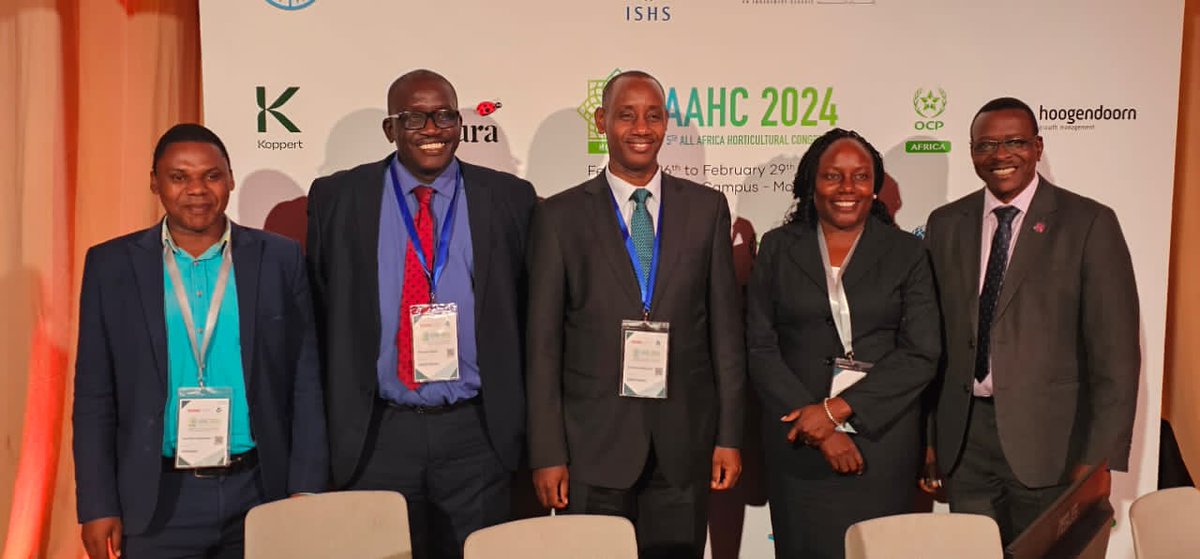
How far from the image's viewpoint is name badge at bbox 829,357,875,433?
2854 mm

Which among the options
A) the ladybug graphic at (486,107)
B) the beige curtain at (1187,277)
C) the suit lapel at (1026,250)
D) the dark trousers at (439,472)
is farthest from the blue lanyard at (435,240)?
the beige curtain at (1187,277)

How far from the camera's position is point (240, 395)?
2.61 m

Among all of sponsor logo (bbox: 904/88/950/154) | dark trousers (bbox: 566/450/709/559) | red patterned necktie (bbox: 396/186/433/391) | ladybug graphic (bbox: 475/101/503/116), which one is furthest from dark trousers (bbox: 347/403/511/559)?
sponsor logo (bbox: 904/88/950/154)

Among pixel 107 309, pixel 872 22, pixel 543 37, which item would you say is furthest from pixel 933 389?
pixel 107 309

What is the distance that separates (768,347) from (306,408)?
1.42 meters

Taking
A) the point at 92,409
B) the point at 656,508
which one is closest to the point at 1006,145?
the point at 656,508

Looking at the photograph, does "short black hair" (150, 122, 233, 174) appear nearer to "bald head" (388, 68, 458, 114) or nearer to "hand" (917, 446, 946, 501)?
"bald head" (388, 68, 458, 114)

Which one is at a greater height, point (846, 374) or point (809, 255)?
point (809, 255)

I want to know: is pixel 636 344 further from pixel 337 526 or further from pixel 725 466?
pixel 337 526

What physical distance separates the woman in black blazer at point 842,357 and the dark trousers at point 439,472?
0.90 metres

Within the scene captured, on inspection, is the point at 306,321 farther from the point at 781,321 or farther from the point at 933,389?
the point at 933,389

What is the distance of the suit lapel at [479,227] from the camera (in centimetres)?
290

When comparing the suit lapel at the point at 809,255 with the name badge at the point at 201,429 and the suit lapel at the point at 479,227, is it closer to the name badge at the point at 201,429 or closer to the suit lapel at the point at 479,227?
the suit lapel at the point at 479,227

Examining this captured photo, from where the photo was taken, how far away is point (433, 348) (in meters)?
2.82
